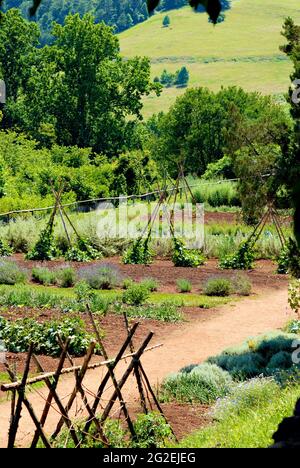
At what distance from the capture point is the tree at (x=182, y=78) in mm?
125812

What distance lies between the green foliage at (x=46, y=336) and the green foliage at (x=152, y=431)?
3.94 m

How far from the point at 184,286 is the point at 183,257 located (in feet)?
10.1

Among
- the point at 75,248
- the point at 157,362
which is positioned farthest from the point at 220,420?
the point at 75,248

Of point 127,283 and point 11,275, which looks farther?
point 11,275

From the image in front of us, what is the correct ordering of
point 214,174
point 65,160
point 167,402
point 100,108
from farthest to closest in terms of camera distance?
point 100,108 → point 65,160 → point 214,174 → point 167,402

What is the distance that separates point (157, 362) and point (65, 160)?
28.3 meters

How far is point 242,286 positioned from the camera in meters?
18.3

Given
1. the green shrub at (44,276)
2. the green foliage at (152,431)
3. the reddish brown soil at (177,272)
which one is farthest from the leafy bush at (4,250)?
the green foliage at (152,431)

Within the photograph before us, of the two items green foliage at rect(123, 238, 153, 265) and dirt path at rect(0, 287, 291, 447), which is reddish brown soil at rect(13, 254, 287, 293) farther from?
dirt path at rect(0, 287, 291, 447)

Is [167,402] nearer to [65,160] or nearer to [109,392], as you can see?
[109,392]

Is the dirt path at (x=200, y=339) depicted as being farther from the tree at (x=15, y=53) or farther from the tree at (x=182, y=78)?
the tree at (x=182, y=78)

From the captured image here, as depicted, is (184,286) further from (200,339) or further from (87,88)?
(87,88)

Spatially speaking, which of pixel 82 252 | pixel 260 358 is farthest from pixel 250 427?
pixel 82 252

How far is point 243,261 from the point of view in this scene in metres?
21.1
